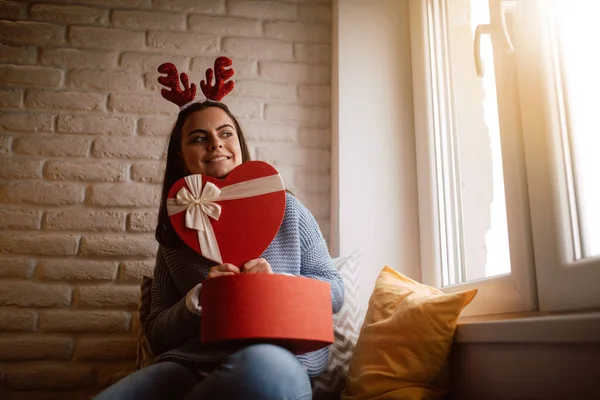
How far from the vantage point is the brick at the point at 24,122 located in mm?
1913

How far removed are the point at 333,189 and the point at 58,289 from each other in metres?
1.00

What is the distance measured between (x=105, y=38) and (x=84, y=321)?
102 cm

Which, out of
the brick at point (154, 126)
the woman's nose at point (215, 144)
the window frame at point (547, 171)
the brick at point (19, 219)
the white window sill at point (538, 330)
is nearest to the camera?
the white window sill at point (538, 330)

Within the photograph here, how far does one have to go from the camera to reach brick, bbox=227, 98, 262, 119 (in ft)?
6.57

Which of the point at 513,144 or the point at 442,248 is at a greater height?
the point at 513,144

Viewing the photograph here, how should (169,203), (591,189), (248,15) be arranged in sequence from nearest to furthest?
(591,189), (169,203), (248,15)

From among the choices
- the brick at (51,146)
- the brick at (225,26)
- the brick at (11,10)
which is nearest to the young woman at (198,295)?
the brick at (51,146)

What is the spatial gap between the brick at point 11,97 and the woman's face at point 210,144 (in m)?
0.82

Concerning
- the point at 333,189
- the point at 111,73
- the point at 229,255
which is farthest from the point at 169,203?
the point at 111,73

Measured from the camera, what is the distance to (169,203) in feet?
Result: 4.09

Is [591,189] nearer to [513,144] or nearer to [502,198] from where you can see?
[513,144]

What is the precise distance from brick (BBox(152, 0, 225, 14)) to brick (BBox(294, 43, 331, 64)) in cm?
33

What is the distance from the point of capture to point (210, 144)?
1439 mm

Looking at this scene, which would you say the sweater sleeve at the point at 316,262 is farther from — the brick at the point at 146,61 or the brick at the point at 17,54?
the brick at the point at 17,54
